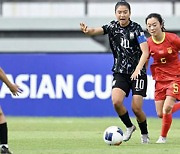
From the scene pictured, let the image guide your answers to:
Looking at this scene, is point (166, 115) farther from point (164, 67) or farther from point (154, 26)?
point (154, 26)

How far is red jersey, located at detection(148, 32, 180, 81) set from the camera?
12.2 m

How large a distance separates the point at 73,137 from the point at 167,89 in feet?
7.06

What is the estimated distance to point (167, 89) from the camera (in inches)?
487

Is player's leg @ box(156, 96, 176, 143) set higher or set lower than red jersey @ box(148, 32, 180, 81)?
lower

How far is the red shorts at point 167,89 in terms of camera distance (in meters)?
12.2

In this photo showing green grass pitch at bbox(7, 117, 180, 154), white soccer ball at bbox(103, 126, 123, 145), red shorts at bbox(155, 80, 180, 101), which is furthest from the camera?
red shorts at bbox(155, 80, 180, 101)

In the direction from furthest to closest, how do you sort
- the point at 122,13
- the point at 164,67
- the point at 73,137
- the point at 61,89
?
1. the point at 61,89
2. the point at 73,137
3. the point at 164,67
4. the point at 122,13

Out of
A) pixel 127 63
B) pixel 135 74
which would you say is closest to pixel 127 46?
pixel 127 63

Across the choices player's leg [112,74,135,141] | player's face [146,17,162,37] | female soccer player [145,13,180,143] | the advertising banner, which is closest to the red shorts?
female soccer player [145,13,180,143]

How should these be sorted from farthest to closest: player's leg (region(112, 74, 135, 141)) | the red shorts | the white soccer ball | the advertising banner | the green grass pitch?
the advertising banner → the red shorts → player's leg (region(112, 74, 135, 141)) → the white soccer ball → the green grass pitch

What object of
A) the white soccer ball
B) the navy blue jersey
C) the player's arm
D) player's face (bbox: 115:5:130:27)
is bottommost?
the white soccer ball

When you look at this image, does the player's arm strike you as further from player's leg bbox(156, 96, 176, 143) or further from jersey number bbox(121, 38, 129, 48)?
player's leg bbox(156, 96, 176, 143)

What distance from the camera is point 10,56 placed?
2083cm

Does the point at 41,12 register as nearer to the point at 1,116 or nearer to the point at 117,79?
the point at 117,79
